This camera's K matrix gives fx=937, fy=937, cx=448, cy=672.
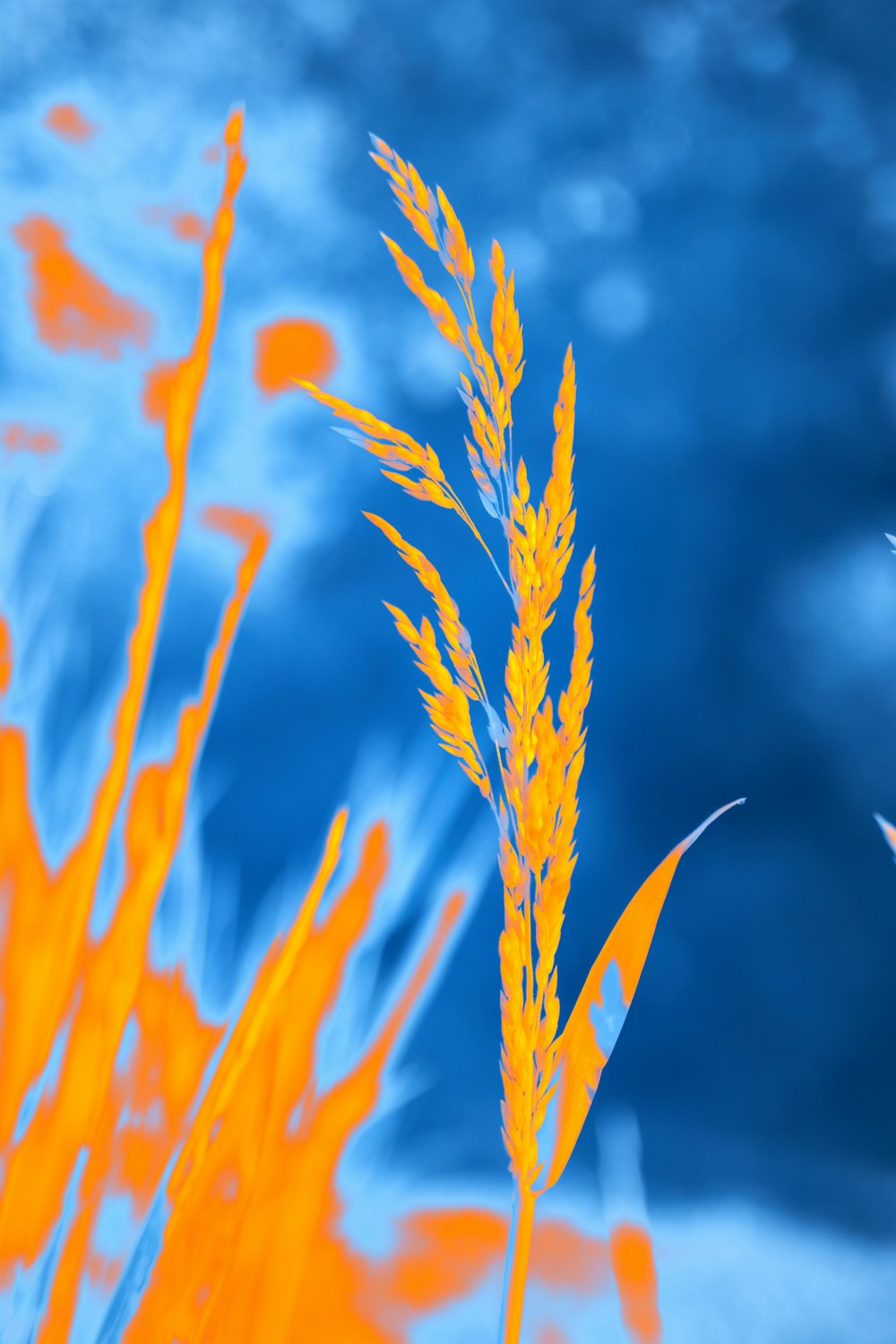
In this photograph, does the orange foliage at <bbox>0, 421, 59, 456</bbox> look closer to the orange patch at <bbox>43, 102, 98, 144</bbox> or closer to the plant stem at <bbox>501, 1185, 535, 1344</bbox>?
the orange patch at <bbox>43, 102, 98, 144</bbox>

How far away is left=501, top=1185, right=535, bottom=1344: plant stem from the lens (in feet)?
1.80

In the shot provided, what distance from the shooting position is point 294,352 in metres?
0.72

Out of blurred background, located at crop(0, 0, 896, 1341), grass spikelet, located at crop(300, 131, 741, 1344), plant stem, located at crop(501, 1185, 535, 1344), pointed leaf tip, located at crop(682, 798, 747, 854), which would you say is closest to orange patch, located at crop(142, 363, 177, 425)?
blurred background, located at crop(0, 0, 896, 1341)

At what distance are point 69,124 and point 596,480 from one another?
1.71 ft

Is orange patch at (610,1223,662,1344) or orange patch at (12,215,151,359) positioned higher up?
orange patch at (12,215,151,359)

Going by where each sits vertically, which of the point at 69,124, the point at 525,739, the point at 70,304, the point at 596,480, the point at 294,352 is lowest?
the point at 525,739

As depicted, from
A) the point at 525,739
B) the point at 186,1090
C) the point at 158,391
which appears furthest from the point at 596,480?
the point at 186,1090

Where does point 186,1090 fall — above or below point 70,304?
below

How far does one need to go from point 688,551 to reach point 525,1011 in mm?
333

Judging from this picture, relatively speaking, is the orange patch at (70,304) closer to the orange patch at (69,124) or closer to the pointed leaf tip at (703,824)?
the orange patch at (69,124)

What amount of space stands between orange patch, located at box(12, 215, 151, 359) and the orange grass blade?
0.56 m

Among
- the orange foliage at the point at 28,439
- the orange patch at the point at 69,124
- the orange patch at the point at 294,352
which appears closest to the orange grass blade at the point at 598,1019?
the orange patch at the point at 294,352

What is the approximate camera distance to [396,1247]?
0.57 metres

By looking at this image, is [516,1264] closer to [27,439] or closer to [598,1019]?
[598,1019]
